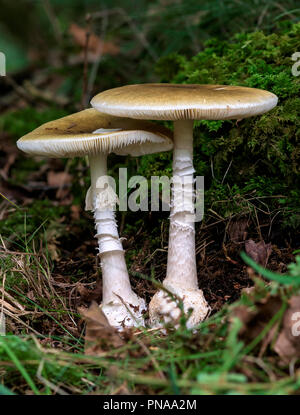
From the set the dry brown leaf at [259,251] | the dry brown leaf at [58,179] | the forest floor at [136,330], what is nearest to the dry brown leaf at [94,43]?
the dry brown leaf at [58,179]

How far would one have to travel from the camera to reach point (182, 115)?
7.67 ft

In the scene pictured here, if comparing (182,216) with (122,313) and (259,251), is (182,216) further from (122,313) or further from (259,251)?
(122,313)

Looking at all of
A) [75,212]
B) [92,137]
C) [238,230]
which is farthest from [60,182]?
[92,137]

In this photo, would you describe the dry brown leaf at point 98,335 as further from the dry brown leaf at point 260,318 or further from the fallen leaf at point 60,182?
the fallen leaf at point 60,182

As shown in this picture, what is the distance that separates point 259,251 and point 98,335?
4.21 feet

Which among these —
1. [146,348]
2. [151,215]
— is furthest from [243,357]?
[151,215]

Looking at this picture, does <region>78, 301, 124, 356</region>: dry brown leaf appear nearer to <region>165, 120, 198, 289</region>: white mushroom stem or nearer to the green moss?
<region>165, 120, 198, 289</region>: white mushroom stem

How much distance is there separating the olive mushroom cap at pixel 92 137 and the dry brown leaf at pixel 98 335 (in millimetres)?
920

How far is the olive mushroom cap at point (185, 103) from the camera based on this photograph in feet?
7.25

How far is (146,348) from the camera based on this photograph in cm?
203

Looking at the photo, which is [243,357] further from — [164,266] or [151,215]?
[151,215]

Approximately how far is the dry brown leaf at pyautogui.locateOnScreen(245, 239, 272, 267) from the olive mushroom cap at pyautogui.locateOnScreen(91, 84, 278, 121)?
1000 mm
